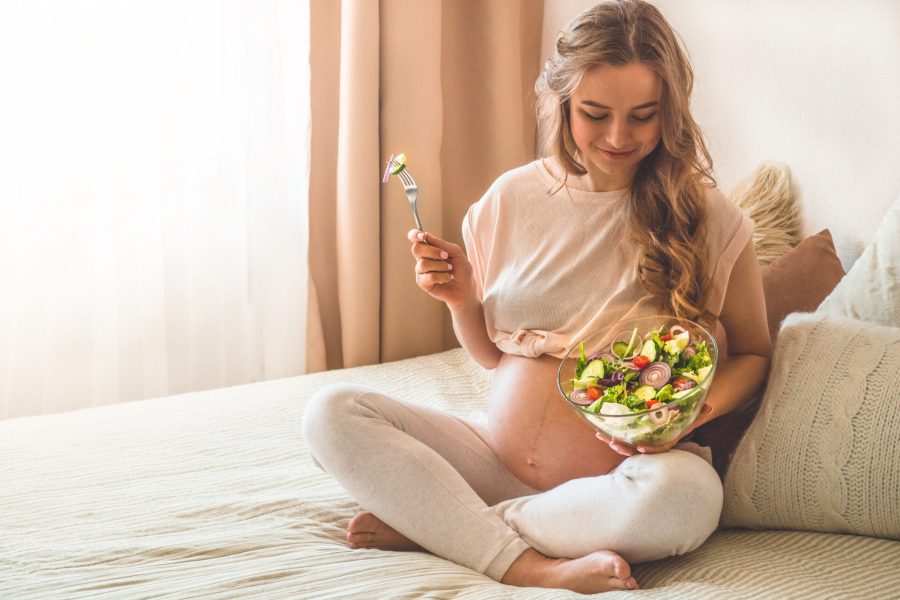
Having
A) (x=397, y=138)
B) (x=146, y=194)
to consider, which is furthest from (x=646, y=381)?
(x=146, y=194)

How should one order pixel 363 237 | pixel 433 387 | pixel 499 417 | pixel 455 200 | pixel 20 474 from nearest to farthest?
1. pixel 499 417
2. pixel 20 474
3. pixel 433 387
4. pixel 363 237
5. pixel 455 200

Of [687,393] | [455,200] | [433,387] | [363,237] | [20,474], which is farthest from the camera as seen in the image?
[455,200]

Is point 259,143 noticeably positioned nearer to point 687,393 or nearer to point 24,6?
point 24,6

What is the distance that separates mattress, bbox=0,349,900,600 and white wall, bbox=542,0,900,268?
730 mm

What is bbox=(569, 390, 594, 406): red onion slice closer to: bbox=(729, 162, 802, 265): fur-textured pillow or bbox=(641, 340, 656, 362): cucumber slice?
bbox=(641, 340, 656, 362): cucumber slice

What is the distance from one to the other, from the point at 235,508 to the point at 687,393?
737mm

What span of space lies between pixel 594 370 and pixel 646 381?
77mm

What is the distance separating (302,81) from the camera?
7.76 ft

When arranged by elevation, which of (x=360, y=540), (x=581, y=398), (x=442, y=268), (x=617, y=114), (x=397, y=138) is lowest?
(x=360, y=540)

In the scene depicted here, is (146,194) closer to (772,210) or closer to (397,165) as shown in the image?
(397,165)

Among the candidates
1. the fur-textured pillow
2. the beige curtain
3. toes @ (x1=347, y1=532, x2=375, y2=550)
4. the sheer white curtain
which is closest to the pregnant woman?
toes @ (x1=347, y1=532, x2=375, y2=550)

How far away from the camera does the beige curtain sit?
229 centimetres

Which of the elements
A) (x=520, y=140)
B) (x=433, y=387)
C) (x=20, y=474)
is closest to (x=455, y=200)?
(x=520, y=140)

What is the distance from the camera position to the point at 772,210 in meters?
1.84
